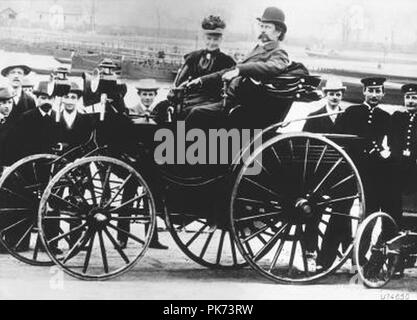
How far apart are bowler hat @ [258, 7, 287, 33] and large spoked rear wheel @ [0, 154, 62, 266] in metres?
1.60

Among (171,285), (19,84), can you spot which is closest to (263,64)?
(171,285)

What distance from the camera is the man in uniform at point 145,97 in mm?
3643

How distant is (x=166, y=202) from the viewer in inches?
137

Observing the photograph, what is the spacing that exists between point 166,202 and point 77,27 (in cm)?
138

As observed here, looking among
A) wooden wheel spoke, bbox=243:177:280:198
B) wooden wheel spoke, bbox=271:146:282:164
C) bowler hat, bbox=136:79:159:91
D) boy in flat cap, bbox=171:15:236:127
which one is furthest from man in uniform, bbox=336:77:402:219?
bowler hat, bbox=136:79:159:91

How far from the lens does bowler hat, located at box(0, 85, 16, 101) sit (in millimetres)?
3732

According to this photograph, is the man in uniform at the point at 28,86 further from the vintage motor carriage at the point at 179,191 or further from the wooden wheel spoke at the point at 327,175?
the wooden wheel spoke at the point at 327,175

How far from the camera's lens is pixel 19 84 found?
3766 millimetres

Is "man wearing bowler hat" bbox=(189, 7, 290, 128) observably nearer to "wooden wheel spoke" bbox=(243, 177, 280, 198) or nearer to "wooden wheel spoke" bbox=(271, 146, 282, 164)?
"wooden wheel spoke" bbox=(271, 146, 282, 164)

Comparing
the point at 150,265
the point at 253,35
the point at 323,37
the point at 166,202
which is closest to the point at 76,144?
the point at 166,202

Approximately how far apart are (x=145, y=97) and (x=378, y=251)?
1.81 metres

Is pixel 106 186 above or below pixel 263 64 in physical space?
below

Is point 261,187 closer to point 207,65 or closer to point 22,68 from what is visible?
point 207,65

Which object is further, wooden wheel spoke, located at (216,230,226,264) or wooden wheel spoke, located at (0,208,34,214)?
wooden wheel spoke, located at (216,230,226,264)
